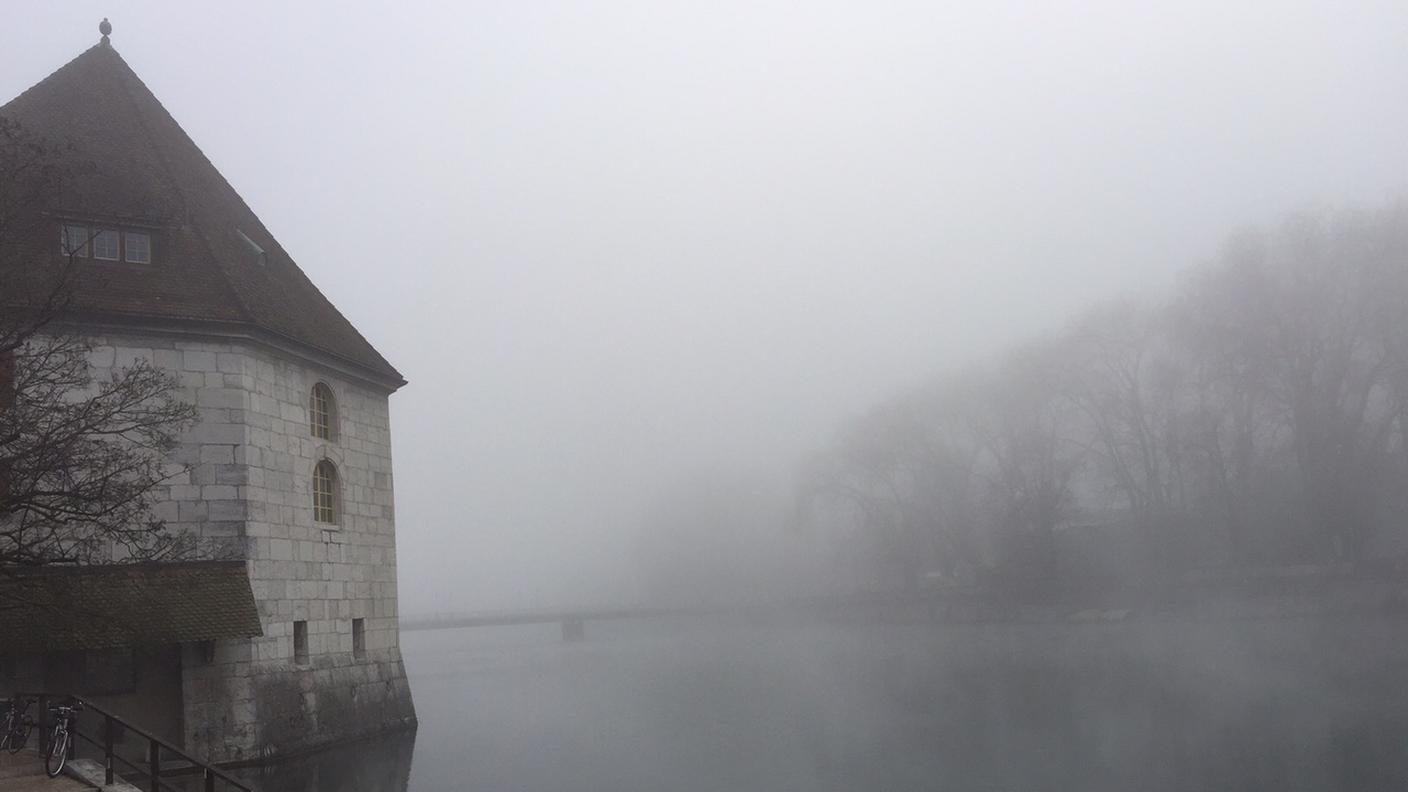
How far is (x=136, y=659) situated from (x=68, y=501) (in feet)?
21.0

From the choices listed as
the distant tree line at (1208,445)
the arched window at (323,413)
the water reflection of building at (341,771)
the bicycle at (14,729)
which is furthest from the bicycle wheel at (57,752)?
the distant tree line at (1208,445)

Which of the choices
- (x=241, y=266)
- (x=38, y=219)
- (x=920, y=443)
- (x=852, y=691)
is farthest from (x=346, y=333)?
(x=920, y=443)

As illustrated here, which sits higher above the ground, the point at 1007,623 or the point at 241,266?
the point at 241,266

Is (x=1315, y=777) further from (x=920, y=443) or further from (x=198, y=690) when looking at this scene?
(x=920, y=443)

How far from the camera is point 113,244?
2245 centimetres

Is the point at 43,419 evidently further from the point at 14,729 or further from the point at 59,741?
the point at 14,729

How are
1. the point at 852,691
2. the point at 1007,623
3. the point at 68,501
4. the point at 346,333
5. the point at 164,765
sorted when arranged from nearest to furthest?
1. the point at 68,501
2. the point at 164,765
3. the point at 346,333
4. the point at 852,691
5. the point at 1007,623

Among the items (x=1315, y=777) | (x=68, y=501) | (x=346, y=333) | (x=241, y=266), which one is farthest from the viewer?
(x=346, y=333)

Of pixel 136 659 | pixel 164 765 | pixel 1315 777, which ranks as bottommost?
pixel 1315 777

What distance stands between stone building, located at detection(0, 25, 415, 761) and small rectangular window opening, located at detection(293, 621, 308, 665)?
0.19 ft

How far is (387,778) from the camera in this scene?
21859mm

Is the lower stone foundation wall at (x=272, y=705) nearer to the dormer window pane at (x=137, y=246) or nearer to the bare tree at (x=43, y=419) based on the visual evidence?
the bare tree at (x=43, y=419)

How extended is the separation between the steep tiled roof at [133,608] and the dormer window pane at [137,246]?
566 cm

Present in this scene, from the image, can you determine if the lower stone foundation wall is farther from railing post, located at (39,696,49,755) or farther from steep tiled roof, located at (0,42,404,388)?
steep tiled roof, located at (0,42,404,388)
